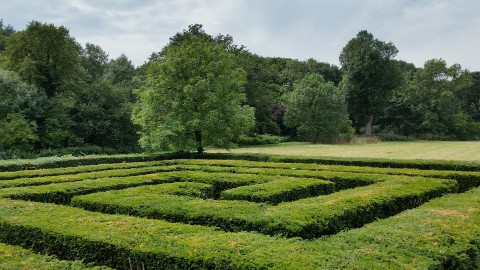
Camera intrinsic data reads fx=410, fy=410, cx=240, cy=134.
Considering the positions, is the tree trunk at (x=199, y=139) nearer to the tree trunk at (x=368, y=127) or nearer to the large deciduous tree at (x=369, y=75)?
the large deciduous tree at (x=369, y=75)

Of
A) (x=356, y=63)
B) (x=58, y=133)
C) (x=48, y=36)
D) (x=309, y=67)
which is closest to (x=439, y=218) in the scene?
(x=58, y=133)

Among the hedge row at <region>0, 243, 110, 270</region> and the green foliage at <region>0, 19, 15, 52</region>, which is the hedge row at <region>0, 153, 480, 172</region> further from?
→ the green foliage at <region>0, 19, 15, 52</region>

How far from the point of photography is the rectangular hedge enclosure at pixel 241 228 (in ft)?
19.1

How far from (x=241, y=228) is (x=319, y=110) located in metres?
49.4

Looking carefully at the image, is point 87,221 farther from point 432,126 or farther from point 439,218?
point 432,126

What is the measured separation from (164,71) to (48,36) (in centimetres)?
2141

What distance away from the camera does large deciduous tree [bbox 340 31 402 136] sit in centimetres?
6038

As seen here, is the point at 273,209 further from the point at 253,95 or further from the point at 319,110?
the point at 319,110

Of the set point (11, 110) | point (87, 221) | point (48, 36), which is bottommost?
point (87, 221)

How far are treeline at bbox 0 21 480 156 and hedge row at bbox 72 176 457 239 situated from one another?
15.1m

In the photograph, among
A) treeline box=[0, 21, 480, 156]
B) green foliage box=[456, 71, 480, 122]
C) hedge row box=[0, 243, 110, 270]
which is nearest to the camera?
hedge row box=[0, 243, 110, 270]

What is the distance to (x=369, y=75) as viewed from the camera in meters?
61.0

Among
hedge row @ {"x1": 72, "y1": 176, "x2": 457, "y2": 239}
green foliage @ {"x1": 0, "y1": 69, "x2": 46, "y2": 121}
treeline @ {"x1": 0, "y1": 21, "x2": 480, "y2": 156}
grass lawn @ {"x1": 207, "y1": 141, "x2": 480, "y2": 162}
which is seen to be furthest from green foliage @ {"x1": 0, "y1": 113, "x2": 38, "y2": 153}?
hedge row @ {"x1": 72, "y1": 176, "x2": 457, "y2": 239}

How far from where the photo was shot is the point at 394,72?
60906 mm
